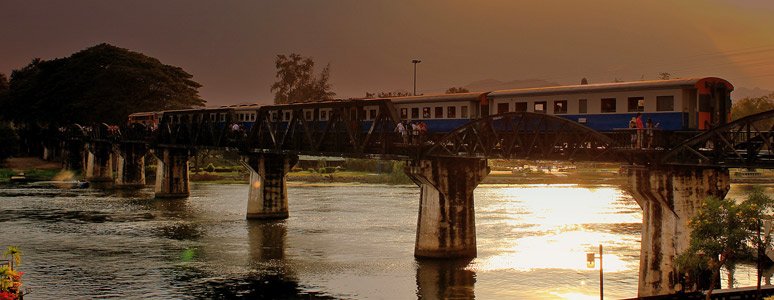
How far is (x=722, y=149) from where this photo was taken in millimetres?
37219

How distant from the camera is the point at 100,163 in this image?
168 meters

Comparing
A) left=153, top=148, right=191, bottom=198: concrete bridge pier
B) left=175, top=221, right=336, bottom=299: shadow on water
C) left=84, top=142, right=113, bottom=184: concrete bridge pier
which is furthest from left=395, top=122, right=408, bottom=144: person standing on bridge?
left=84, top=142, right=113, bottom=184: concrete bridge pier

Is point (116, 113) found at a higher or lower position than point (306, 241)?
higher

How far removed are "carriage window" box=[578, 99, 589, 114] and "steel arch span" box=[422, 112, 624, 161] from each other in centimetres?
157

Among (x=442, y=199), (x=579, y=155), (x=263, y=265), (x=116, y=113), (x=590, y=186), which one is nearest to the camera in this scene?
(x=579, y=155)

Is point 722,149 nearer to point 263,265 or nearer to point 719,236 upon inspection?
point 719,236

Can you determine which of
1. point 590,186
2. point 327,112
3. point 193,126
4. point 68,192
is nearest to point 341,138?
point 327,112

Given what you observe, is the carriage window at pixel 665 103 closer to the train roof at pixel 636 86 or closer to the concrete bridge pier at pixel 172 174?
the train roof at pixel 636 86

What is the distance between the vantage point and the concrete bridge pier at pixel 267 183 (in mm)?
86537

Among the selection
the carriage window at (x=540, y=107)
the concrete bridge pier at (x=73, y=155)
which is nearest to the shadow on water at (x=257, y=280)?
the carriage window at (x=540, y=107)

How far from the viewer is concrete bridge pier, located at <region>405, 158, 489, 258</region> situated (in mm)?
56656

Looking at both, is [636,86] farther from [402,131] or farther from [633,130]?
[402,131]

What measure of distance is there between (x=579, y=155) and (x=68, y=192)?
109 metres

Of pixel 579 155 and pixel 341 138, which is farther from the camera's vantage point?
pixel 341 138
